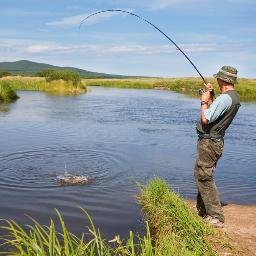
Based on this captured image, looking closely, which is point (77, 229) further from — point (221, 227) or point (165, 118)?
point (165, 118)

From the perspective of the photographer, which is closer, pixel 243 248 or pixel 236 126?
pixel 243 248

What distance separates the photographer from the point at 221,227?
7227mm

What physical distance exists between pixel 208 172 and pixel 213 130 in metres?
0.62

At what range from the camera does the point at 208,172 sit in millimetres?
7199

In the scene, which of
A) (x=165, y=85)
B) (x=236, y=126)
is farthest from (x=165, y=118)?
(x=165, y=85)

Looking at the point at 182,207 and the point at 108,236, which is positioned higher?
the point at 182,207

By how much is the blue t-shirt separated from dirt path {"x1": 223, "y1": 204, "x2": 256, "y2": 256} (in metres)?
1.63

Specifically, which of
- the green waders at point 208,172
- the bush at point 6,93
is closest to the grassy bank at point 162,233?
the green waders at point 208,172

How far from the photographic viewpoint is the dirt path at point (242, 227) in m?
6.51

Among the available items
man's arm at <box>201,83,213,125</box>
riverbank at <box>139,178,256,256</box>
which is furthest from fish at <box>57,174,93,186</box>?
man's arm at <box>201,83,213,125</box>

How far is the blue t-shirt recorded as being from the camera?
6828 mm

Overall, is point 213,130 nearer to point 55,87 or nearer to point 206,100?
point 206,100

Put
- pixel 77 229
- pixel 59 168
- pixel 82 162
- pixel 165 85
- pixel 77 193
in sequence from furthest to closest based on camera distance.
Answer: pixel 165 85 → pixel 82 162 → pixel 59 168 → pixel 77 193 → pixel 77 229

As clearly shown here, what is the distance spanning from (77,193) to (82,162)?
3.37 metres
